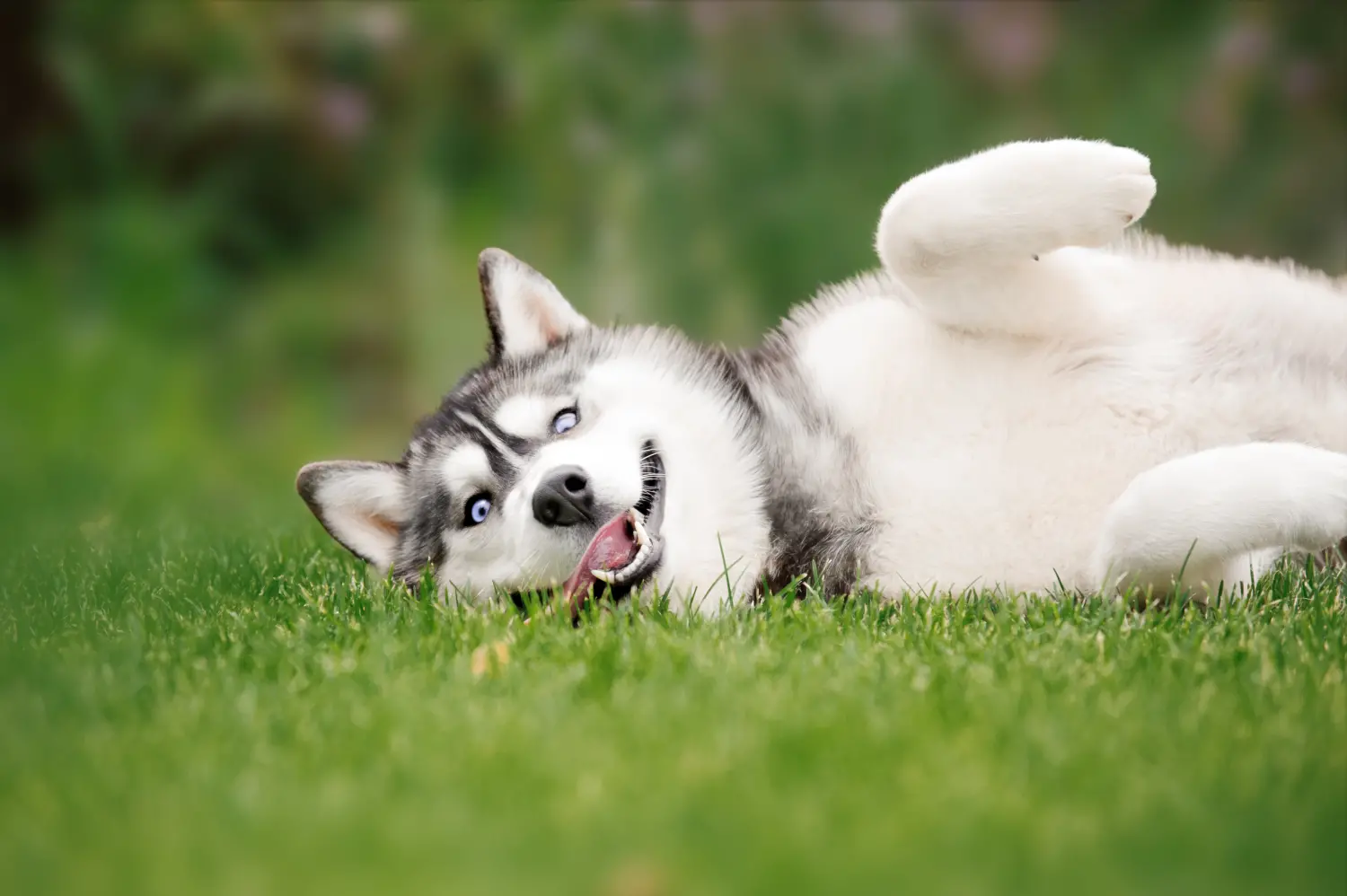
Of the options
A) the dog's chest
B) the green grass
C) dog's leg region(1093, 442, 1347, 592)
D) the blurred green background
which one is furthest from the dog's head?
the blurred green background

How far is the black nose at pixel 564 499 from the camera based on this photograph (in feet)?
8.74

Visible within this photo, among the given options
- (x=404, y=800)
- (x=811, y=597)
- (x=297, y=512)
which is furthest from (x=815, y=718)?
(x=297, y=512)

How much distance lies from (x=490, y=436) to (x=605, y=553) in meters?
0.51

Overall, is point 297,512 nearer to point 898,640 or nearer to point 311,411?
point 311,411

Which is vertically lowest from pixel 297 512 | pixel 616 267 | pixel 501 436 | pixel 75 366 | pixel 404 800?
pixel 404 800

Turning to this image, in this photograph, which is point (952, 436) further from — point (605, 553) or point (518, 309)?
point (518, 309)

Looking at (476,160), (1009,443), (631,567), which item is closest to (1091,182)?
(1009,443)

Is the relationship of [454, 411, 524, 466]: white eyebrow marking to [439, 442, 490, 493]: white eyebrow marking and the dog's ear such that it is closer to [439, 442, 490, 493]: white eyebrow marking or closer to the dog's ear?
[439, 442, 490, 493]: white eyebrow marking

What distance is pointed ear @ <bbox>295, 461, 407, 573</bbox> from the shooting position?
3230 millimetres

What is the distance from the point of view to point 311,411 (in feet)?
24.9

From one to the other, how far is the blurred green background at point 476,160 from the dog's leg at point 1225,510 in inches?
171

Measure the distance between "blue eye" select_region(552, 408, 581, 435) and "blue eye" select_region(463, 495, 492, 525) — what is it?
0.23 meters

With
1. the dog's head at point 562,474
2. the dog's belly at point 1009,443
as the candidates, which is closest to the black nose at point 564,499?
the dog's head at point 562,474

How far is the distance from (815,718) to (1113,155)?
1548mm
